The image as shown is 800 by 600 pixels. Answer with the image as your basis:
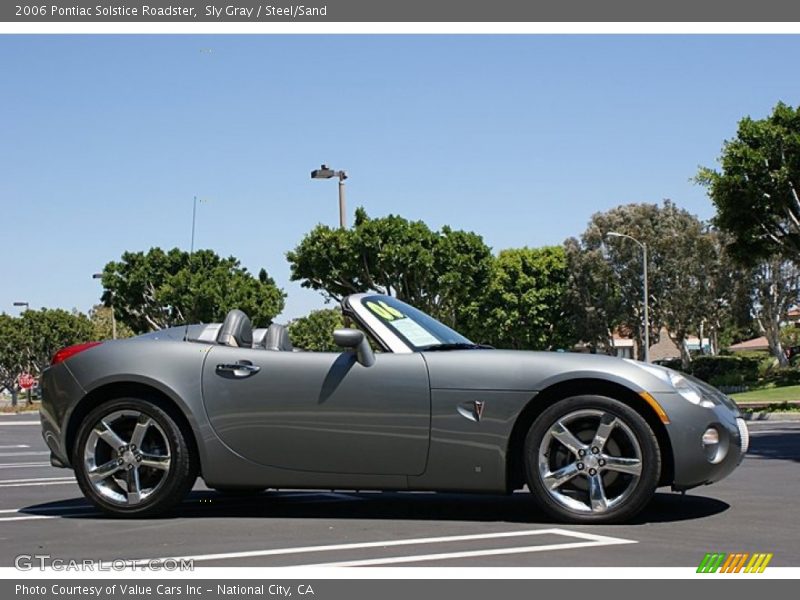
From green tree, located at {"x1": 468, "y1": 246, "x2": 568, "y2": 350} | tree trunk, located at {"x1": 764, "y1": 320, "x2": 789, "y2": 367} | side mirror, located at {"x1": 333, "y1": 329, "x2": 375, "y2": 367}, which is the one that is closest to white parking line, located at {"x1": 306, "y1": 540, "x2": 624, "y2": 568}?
side mirror, located at {"x1": 333, "y1": 329, "x2": 375, "y2": 367}

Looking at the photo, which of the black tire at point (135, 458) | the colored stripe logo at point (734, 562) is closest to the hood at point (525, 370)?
the colored stripe logo at point (734, 562)

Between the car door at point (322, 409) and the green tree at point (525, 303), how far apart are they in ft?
207

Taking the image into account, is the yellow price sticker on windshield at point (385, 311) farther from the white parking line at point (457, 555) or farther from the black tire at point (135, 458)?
the white parking line at point (457, 555)

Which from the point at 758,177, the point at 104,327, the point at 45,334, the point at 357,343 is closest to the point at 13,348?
the point at 45,334

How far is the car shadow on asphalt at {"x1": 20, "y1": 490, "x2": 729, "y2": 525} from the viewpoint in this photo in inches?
260

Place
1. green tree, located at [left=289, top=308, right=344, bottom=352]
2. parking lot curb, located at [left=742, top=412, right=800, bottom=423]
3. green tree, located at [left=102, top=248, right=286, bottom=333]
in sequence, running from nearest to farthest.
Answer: parking lot curb, located at [left=742, top=412, right=800, bottom=423]
green tree, located at [left=102, top=248, right=286, bottom=333]
green tree, located at [left=289, top=308, right=344, bottom=352]

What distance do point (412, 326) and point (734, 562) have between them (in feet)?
8.55

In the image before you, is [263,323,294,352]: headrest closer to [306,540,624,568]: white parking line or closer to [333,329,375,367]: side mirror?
[333,329,375,367]: side mirror

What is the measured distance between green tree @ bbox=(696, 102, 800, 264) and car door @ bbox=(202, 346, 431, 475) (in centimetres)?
2885

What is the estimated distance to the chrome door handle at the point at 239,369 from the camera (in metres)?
6.74

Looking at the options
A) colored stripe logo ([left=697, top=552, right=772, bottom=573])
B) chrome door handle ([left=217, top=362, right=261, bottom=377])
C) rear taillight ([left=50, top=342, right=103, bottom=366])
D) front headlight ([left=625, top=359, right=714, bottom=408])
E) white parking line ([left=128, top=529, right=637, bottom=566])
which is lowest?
colored stripe logo ([left=697, top=552, right=772, bottom=573])

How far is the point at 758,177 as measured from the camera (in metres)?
33.4
